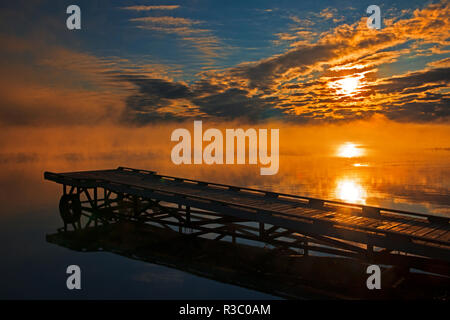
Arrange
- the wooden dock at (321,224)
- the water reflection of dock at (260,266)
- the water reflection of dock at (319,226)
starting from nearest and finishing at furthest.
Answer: the wooden dock at (321,224)
the water reflection of dock at (319,226)
the water reflection of dock at (260,266)

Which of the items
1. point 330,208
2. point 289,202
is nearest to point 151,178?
point 289,202

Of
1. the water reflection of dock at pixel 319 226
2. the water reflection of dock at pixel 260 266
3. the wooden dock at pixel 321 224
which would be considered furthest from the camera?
the water reflection of dock at pixel 260 266

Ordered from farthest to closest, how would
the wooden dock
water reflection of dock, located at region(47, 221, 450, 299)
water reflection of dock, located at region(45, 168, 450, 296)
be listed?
water reflection of dock, located at region(47, 221, 450, 299), water reflection of dock, located at region(45, 168, 450, 296), the wooden dock

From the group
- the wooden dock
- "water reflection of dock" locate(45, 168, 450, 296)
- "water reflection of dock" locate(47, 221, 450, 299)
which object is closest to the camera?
the wooden dock

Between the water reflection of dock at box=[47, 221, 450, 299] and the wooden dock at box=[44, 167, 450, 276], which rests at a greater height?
the wooden dock at box=[44, 167, 450, 276]

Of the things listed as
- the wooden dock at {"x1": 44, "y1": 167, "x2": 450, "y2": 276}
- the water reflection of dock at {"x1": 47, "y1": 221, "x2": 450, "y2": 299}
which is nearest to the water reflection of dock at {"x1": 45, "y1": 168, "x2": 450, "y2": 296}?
the wooden dock at {"x1": 44, "y1": 167, "x2": 450, "y2": 276}

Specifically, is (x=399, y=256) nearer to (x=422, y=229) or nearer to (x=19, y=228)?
(x=422, y=229)

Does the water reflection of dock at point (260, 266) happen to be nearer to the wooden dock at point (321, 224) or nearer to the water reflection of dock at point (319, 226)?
the water reflection of dock at point (319, 226)

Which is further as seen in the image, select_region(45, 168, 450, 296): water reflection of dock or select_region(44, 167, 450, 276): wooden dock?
select_region(45, 168, 450, 296): water reflection of dock

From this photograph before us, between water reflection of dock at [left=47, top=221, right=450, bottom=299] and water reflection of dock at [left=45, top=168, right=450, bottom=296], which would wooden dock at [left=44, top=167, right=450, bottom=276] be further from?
water reflection of dock at [left=47, top=221, right=450, bottom=299]

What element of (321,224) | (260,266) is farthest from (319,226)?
(260,266)

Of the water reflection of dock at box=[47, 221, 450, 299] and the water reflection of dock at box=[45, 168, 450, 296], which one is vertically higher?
the water reflection of dock at box=[45, 168, 450, 296]

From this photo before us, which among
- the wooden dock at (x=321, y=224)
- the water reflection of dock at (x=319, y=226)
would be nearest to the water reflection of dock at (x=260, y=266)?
the water reflection of dock at (x=319, y=226)
